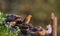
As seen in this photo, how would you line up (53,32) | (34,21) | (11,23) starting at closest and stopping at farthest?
→ (53,32), (11,23), (34,21)

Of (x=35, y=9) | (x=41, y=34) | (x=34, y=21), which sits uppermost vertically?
(x=35, y=9)

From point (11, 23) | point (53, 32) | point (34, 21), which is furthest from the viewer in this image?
point (34, 21)

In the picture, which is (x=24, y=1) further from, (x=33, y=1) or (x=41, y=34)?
(x=41, y=34)

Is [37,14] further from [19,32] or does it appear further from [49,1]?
[19,32]

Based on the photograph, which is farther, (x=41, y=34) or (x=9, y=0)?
(x=9, y=0)

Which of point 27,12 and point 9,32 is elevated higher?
point 27,12

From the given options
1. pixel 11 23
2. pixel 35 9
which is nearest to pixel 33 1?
pixel 35 9
